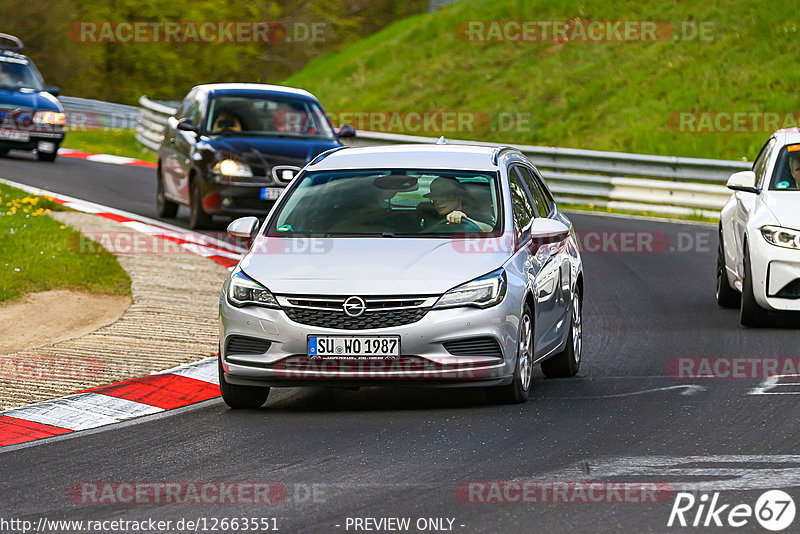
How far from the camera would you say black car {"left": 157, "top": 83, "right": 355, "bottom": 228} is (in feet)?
58.5

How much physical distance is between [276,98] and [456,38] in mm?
19647

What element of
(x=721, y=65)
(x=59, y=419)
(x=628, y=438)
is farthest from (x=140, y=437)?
(x=721, y=65)

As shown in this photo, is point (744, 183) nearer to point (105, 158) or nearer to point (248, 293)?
point (248, 293)

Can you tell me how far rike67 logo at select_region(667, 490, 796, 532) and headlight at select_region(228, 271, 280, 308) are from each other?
3.22 metres

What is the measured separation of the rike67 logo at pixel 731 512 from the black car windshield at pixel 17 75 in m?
22.0

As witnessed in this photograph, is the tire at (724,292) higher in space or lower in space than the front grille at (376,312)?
lower

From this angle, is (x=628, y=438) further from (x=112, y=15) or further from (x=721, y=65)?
(x=112, y=15)

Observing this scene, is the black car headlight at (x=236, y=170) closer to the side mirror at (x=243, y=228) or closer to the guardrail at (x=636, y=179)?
the guardrail at (x=636, y=179)

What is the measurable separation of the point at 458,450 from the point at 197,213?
11195 mm

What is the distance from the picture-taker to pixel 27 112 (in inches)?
1029

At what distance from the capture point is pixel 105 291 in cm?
1416

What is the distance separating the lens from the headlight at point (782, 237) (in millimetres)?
12398

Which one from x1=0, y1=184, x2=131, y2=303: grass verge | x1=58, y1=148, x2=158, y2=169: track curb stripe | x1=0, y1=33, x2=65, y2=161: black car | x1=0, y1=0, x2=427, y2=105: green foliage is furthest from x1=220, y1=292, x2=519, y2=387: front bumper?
x1=0, y1=0, x2=427, y2=105: green foliage

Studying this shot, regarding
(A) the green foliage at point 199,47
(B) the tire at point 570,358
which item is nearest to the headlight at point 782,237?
(B) the tire at point 570,358
